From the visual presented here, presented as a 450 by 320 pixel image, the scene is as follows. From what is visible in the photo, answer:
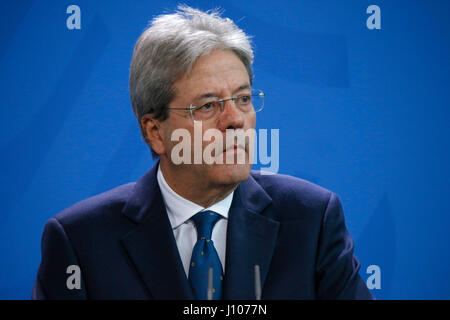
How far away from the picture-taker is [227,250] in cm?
170

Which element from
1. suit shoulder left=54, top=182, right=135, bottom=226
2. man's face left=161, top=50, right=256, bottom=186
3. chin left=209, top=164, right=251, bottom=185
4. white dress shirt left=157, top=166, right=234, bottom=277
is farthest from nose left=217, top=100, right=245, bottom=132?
suit shoulder left=54, top=182, right=135, bottom=226

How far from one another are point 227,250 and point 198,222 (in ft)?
0.46

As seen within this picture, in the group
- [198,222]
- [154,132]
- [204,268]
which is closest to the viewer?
[204,268]

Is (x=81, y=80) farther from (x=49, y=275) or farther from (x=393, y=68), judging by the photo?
(x=393, y=68)

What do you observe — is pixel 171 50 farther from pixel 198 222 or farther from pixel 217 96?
pixel 198 222

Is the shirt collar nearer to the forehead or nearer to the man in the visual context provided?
the man

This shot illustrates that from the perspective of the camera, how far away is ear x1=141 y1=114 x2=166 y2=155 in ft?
6.15

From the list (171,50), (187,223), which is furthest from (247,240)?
(171,50)

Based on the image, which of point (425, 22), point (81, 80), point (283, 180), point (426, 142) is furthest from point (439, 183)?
point (81, 80)

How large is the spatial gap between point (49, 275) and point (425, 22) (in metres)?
1.95

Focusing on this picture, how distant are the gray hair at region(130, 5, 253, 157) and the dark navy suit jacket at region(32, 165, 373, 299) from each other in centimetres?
32

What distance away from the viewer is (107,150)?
2494mm

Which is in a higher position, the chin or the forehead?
the forehead

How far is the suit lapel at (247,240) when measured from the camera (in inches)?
65.4
